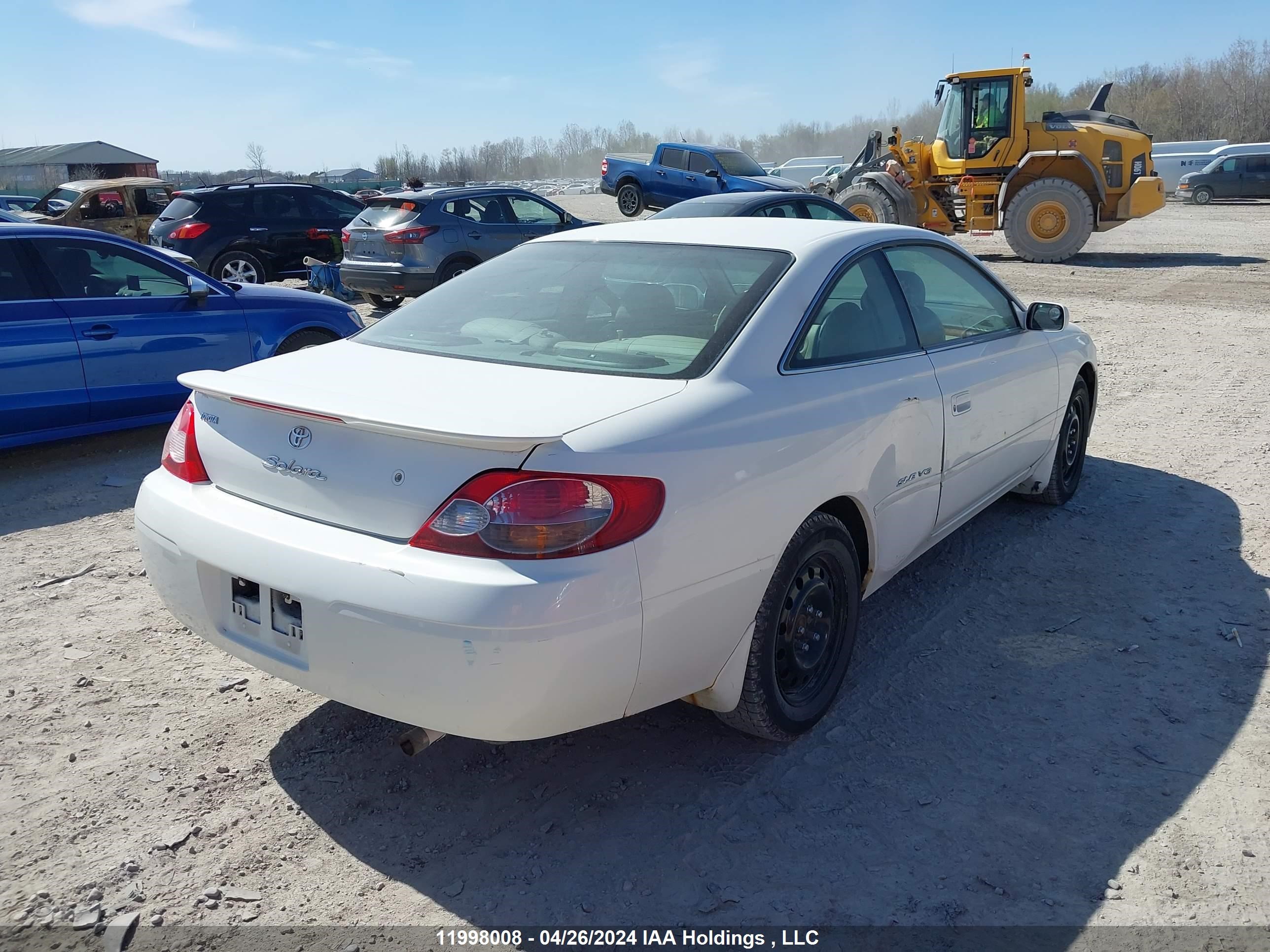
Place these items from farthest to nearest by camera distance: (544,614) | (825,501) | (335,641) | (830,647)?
(830,647) → (825,501) → (335,641) → (544,614)

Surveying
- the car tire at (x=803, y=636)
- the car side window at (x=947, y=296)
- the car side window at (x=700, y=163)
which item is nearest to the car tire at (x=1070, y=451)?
the car side window at (x=947, y=296)

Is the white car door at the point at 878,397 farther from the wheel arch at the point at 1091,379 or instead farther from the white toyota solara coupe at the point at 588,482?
the wheel arch at the point at 1091,379

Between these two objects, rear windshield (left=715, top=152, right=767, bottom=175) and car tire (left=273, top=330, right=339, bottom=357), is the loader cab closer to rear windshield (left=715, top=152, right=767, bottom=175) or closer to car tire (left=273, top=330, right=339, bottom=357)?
rear windshield (left=715, top=152, right=767, bottom=175)

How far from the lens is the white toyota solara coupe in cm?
237

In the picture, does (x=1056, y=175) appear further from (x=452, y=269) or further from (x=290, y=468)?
(x=290, y=468)

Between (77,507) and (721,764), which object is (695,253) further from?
(77,507)

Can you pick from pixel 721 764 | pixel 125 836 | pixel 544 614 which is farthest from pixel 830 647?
pixel 125 836

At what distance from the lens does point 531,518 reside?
93.1 inches

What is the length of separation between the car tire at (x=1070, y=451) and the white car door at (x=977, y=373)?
329mm

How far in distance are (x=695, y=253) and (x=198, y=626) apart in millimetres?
2025

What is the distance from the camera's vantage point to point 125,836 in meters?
2.72

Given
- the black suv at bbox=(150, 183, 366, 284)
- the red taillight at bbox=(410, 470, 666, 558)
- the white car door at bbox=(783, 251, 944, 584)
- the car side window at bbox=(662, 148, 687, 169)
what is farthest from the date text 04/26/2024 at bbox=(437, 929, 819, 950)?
the car side window at bbox=(662, 148, 687, 169)

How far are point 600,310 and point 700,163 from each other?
21972 millimetres

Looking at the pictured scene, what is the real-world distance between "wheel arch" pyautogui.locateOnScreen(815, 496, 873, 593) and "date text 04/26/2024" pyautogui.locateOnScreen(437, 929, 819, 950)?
4.12 ft
